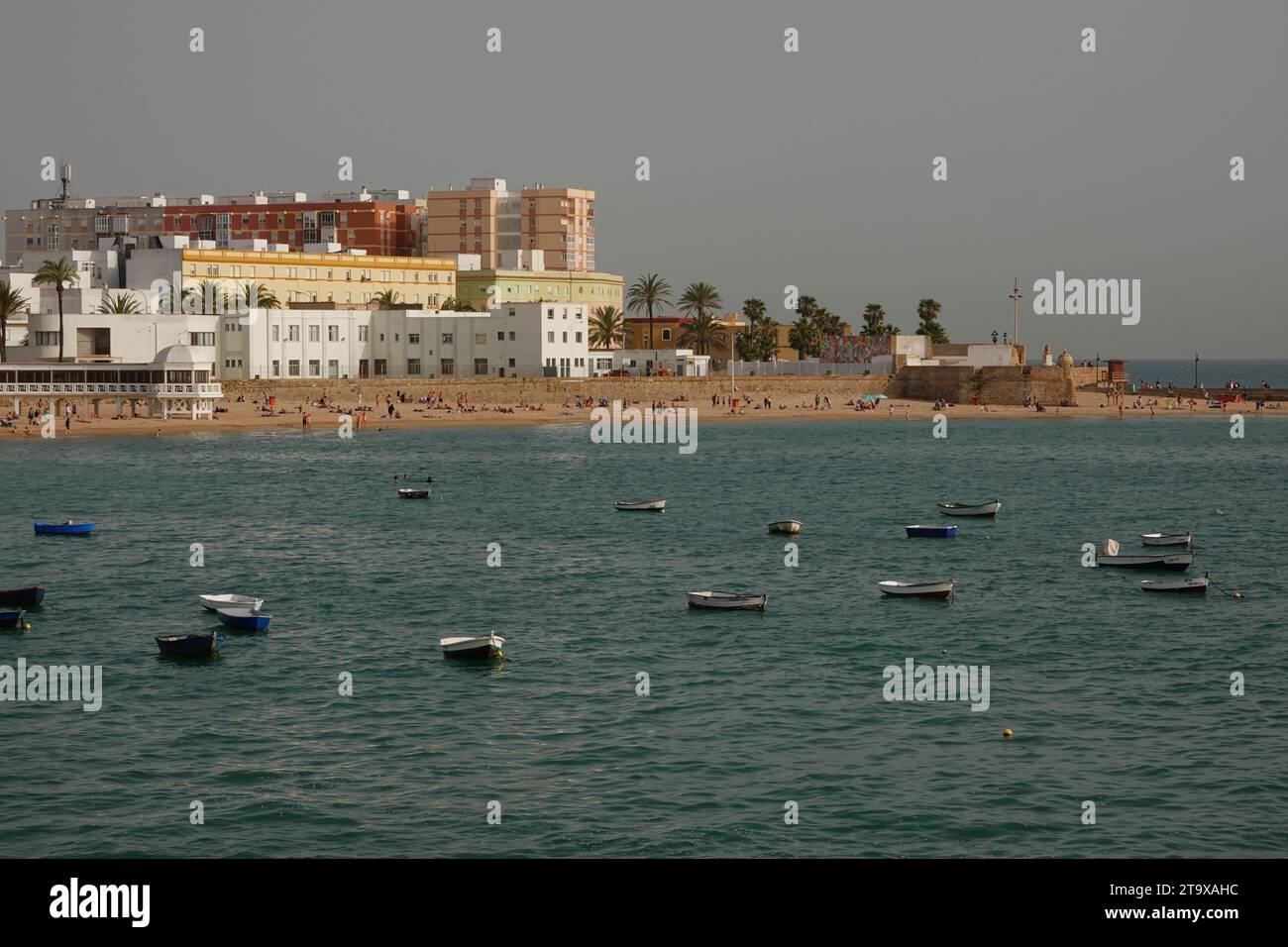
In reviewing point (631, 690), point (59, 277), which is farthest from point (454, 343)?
point (631, 690)

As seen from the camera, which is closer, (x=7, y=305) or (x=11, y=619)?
(x=11, y=619)

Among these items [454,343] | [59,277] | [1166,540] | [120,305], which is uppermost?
[59,277]

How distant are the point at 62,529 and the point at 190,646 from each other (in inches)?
1352

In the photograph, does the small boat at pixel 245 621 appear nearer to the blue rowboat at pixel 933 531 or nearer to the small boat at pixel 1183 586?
the small boat at pixel 1183 586

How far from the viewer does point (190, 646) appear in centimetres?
4409

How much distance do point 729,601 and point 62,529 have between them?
1539 inches

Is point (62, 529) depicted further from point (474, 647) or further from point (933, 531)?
point (933, 531)

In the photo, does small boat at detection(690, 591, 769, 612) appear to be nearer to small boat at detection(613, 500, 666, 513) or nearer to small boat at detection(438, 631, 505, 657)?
small boat at detection(438, 631, 505, 657)

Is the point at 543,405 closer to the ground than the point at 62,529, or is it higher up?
higher up

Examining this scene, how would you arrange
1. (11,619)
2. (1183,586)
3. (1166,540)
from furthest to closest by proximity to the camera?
(1166,540) < (1183,586) < (11,619)

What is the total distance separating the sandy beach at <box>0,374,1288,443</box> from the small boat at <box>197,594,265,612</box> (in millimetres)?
90217

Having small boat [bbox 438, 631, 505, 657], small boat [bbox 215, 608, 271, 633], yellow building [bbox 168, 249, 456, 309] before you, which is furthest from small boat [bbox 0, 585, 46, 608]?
yellow building [bbox 168, 249, 456, 309]

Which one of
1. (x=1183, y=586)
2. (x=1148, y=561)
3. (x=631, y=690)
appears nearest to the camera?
(x=631, y=690)
